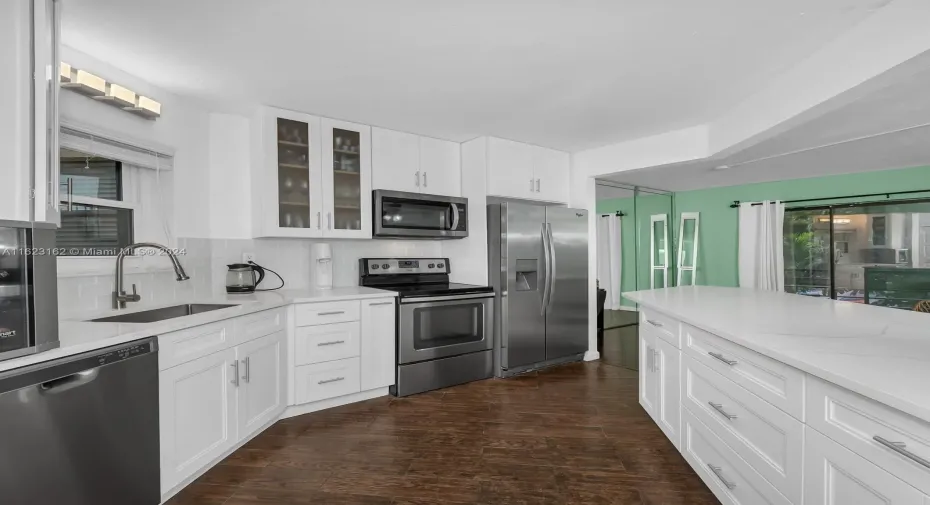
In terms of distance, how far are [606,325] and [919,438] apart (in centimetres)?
514

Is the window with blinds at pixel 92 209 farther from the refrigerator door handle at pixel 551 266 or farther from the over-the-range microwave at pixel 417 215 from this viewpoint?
the refrigerator door handle at pixel 551 266

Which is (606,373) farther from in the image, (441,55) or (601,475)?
(441,55)

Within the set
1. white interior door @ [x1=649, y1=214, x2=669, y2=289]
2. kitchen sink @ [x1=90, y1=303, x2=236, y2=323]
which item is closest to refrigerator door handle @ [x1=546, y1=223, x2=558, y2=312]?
white interior door @ [x1=649, y1=214, x2=669, y2=289]

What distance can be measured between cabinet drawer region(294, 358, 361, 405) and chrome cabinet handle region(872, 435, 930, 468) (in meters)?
2.79

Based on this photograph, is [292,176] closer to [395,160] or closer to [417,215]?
[395,160]

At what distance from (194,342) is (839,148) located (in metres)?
5.42

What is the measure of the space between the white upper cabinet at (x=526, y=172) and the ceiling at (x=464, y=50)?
27.8 inches

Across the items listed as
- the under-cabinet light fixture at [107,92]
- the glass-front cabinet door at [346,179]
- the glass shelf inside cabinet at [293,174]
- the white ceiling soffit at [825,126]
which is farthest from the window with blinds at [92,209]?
the white ceiling soffit at [825,126]

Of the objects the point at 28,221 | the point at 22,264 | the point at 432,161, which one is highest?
the point at 432,161

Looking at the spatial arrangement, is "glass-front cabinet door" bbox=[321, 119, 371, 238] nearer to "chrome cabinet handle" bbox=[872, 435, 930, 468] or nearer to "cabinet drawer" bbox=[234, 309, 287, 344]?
"cabinet drawer" bbox=[234, 309, 287, 344]

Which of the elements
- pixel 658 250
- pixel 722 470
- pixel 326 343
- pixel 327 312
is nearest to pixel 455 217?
pixel 327 312

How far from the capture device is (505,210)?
365cm

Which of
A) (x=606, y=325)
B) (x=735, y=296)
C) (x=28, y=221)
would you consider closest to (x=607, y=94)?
(x=735, y=296)

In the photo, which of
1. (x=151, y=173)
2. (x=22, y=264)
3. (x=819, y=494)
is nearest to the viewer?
(x=819, y=494)
